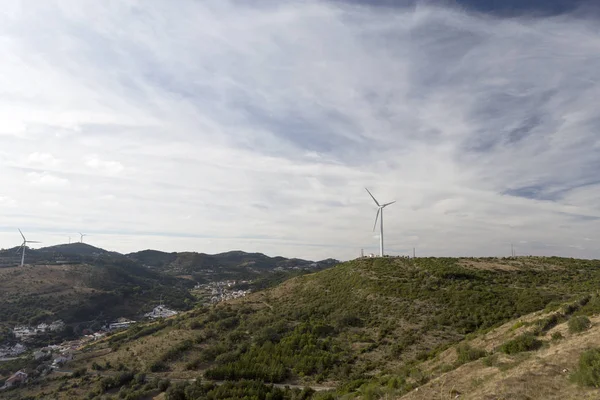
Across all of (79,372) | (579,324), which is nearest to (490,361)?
(579,324)

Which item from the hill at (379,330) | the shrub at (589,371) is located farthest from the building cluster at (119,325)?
the shrub at (589,371)

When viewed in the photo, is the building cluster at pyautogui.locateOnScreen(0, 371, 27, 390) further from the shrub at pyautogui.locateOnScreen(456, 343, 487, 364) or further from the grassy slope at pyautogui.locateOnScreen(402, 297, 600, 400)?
the shrub at pyautogui.locateOnScreen(456, 343, 487, 364)

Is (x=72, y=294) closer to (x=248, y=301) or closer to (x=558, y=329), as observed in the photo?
(x=248, y=301)

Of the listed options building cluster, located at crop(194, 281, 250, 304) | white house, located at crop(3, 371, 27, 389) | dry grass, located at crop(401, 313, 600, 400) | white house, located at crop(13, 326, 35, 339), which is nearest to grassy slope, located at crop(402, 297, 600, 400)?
dry grass, located at crop(401, 313, 600, 400)

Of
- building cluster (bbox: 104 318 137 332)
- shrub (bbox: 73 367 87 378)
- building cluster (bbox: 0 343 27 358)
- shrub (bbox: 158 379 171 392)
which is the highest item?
shrub (bbox: 158 379 171 392)

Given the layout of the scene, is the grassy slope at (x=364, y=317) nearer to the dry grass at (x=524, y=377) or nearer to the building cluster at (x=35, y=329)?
the dry grass at (x=524, y=377)

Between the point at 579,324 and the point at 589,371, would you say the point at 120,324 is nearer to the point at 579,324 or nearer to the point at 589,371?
the point at 579,324
